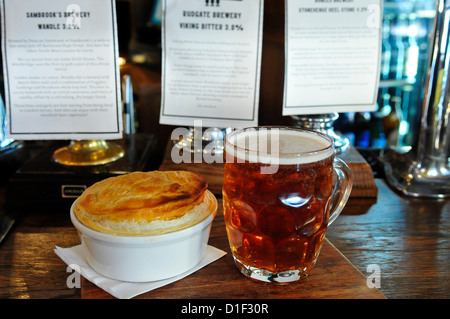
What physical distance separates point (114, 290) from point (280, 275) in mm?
269

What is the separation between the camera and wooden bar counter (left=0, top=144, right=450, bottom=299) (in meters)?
0.70

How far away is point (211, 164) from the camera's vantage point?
1.12m

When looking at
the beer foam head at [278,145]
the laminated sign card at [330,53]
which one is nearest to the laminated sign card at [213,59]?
the laminated sign card at [330,53]

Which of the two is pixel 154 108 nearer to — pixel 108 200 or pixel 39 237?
pixel 39 237

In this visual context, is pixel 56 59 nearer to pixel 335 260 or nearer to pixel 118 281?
pixel 118 281

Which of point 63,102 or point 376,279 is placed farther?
point 63,102

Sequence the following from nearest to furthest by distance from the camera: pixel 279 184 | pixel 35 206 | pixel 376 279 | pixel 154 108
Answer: pixel 279 184
pixel 376 279
pixel 35 206
pixel 154 108

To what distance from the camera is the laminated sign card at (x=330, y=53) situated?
1.14m

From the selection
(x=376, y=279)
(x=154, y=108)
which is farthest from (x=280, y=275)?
(x=154, y=108)

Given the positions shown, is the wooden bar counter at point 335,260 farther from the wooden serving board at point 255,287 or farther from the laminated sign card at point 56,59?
the laminated sign card at point 56,59

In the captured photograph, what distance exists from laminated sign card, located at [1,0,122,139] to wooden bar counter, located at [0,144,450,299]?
244 mm

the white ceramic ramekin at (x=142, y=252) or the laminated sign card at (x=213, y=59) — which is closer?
the white ceramic ramekin at (x=142, y=252)
